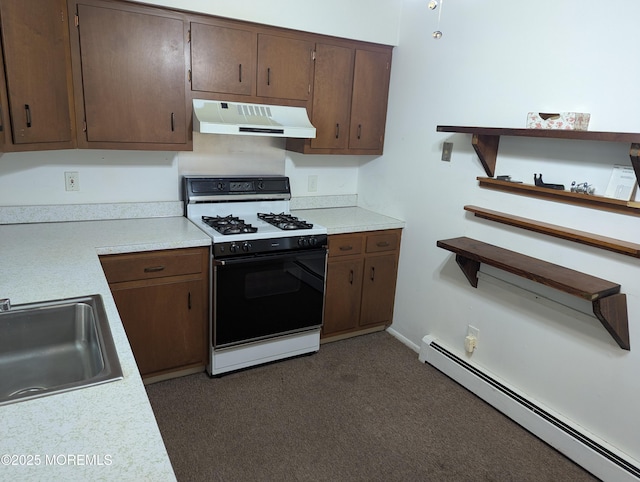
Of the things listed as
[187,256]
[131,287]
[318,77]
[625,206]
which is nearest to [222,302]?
[187,256]

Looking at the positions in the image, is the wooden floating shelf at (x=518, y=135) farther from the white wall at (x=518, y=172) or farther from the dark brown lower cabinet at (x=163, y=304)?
the dark brown lower cabinet at (x=163, y=304)

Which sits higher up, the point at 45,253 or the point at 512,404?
the point at 45,253

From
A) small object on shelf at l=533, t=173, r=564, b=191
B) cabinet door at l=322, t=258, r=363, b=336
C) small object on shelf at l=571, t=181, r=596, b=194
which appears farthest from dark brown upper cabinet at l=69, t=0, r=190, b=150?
small object on shelf at l=571, t=181, r=596, b=194

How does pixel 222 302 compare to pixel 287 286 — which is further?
pixel 287 286

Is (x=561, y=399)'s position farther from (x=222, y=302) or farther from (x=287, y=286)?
(x=222, y=302)

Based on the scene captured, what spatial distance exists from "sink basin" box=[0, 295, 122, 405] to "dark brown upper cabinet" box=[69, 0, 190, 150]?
1251mm

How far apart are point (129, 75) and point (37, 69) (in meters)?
0.48

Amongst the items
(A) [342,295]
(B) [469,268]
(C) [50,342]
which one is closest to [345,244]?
(A) [342,295]

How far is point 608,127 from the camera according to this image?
Answer: 6.67 ft

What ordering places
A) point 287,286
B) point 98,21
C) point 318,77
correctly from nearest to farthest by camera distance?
point 98,21, point 287,286, point 318,77

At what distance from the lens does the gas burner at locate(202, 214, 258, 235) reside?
2.62 m

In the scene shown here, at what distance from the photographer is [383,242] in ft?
10.7

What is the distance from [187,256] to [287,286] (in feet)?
2.16

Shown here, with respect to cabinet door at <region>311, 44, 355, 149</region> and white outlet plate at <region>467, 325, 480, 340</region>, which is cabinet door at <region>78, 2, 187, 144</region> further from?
white outlet plate at <region>467, 325, 480, 340</region>
